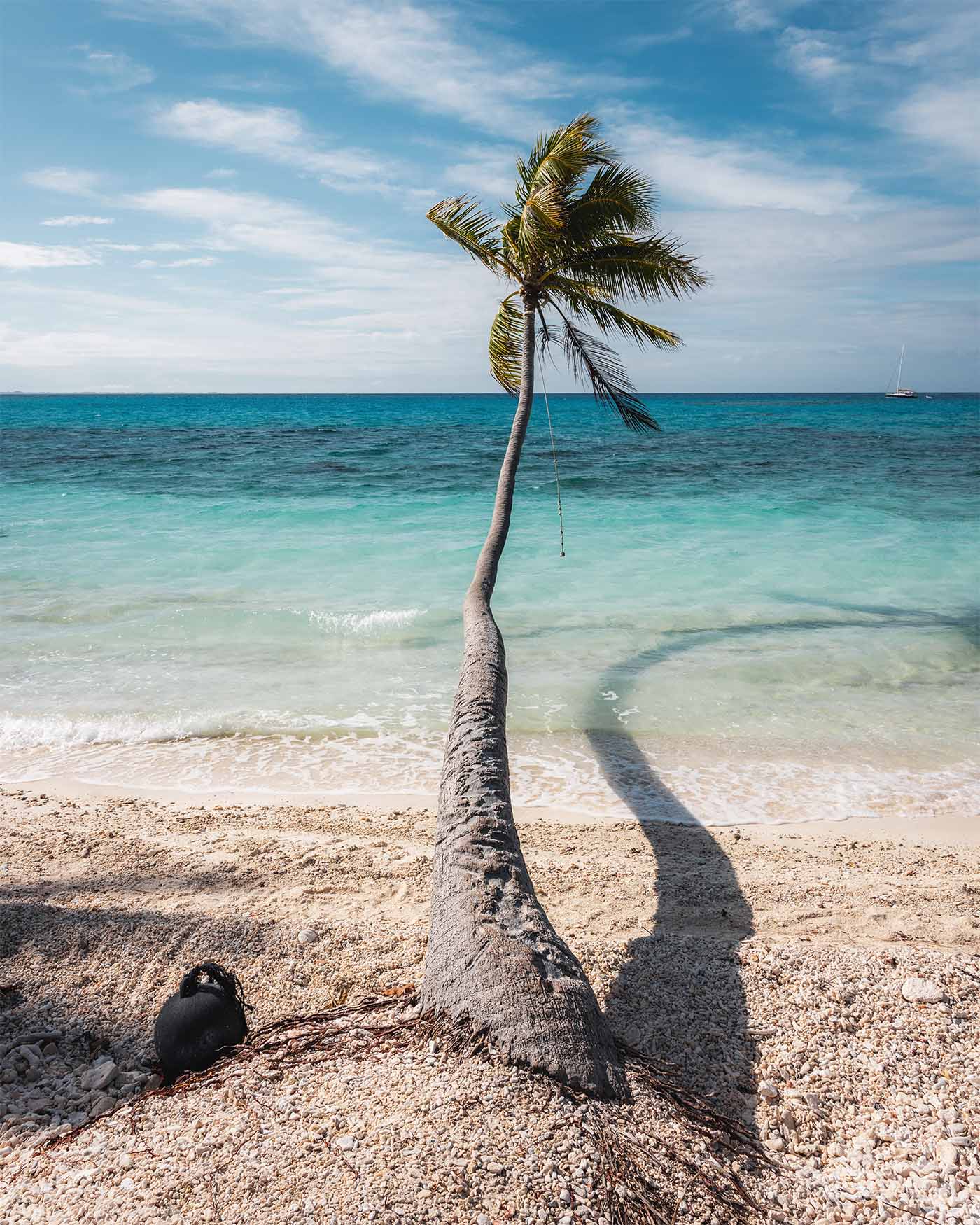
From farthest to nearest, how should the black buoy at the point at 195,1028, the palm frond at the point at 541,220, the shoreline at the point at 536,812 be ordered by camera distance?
the palm frond at the point at 541,220
the shoreline at the point at 536,812
the black buoy at the point at 195,1028

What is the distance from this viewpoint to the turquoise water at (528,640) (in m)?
7.16

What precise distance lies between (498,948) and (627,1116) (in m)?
0.74

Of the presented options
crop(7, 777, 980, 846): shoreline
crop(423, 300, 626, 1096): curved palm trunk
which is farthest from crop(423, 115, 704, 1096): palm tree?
crop(7, 777, 980, 846): shoreline

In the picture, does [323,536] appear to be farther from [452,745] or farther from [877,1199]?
[877,1199]

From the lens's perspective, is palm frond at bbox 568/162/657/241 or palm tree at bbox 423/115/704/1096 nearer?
palm tree at bbox 423/115/704/1096

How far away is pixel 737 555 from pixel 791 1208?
609 inches

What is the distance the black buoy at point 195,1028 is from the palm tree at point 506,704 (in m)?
0.86

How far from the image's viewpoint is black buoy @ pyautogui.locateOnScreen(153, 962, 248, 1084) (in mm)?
3123

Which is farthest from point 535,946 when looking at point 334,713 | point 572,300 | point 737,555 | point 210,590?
point 737,555

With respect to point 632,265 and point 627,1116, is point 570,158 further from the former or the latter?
point 627,1116

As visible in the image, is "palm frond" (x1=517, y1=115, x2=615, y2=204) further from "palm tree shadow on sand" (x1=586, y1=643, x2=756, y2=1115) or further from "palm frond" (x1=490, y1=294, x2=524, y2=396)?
"palm tree shadow on sand" (x1=586, y1=643, x2=756, y2=1115)

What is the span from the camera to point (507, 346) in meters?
10.1

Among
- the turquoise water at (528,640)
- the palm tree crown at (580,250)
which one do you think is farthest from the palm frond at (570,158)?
the turquoise water at (528,640)

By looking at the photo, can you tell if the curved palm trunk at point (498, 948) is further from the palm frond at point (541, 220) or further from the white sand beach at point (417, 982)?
the palm frond at point (541, 220)
